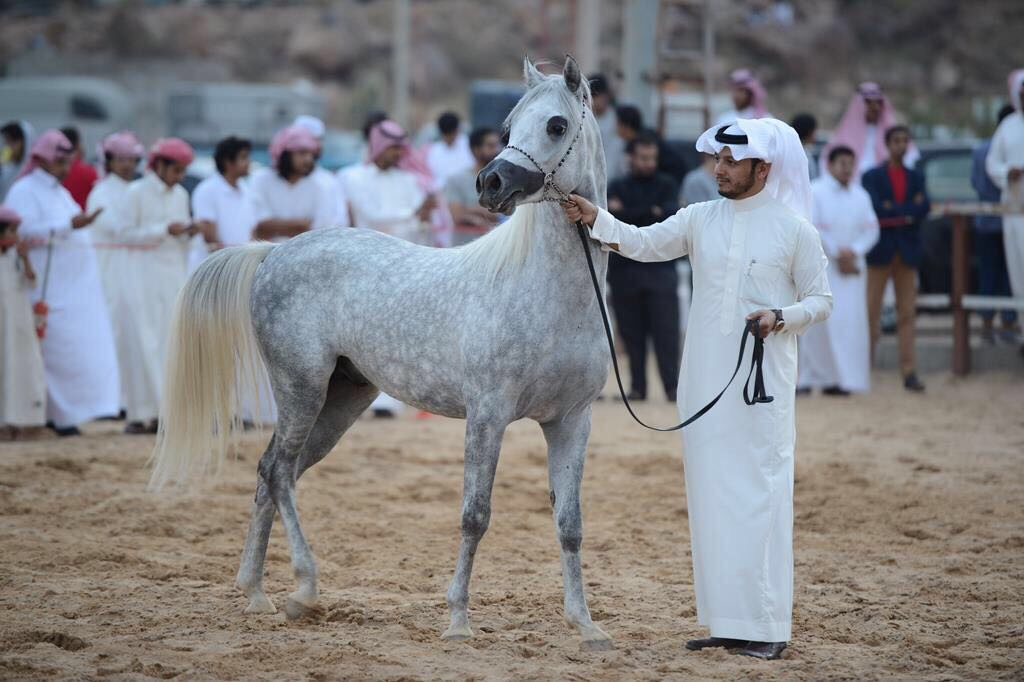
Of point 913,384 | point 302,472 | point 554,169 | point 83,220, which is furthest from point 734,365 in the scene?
point 913,384

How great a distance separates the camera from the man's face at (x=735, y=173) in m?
5.11

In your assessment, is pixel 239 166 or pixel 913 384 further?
pixel 913 384

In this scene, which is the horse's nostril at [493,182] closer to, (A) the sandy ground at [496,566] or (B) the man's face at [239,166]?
(A) the sandy ground at [496,566]

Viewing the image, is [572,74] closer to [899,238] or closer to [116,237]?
[116,237]

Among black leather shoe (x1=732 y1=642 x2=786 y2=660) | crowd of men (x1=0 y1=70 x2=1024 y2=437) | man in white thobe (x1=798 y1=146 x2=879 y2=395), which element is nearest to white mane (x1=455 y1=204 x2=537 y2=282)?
black leather shoe (x1=732 y1=642 x2=786 y2=660)

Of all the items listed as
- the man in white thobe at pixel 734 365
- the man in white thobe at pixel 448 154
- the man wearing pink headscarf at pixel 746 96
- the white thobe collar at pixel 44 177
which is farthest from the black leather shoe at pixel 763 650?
the man in white thobe at pixel 448 154

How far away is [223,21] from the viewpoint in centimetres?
4228

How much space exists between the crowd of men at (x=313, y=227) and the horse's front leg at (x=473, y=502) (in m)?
4.49

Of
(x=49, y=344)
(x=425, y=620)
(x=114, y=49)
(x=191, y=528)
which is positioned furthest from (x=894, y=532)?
(x=114, y=49)

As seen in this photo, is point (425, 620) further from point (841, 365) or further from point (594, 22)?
point (594, 22)

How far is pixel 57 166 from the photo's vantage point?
1023 centimetres

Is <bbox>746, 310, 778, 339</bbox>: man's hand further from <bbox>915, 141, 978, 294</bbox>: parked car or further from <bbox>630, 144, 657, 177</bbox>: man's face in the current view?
<bbox>915, 141, 978, 294</bbox>: parked car

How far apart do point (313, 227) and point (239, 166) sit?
769 mm

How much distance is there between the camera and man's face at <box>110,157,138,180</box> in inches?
416
